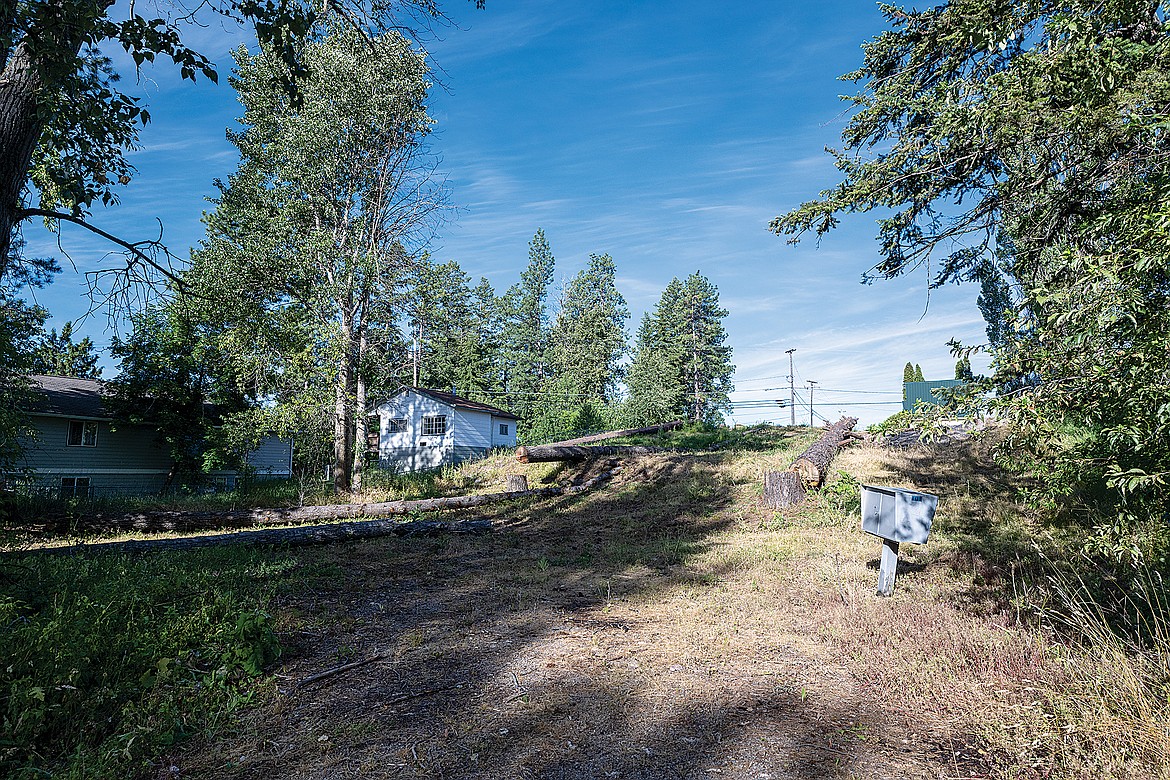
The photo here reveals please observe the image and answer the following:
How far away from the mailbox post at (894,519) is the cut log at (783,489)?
5.88m

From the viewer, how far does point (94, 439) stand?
79.7ft

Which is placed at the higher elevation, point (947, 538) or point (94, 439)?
point (94, 439)

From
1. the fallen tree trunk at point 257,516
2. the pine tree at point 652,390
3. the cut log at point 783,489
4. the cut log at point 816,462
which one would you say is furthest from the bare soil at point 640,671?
the pine tree at point 652,390

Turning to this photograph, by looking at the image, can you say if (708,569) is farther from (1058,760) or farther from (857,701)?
(1058,760)

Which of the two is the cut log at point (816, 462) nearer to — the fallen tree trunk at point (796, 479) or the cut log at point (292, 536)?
the fallen tree trunk at point (796, 479)

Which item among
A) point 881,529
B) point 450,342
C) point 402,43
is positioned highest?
point 402,43

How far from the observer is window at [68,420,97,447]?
23625 millimetres

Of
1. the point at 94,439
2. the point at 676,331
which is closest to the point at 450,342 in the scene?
the point at 676,331

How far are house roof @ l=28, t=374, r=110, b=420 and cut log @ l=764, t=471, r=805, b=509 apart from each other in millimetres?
25346

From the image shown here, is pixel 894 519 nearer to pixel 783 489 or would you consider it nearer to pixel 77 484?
pixel 783 489

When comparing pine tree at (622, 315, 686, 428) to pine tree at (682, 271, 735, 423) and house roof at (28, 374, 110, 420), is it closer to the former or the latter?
pine tree at (682, 271, 735, 423)

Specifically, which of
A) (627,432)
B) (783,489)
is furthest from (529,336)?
(783,489)

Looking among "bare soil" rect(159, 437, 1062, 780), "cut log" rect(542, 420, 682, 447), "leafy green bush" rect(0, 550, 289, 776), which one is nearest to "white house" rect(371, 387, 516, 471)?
"cut log" rect(542, 420, 682, 447)

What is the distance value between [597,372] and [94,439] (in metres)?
31.2
